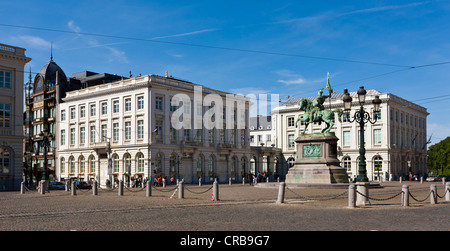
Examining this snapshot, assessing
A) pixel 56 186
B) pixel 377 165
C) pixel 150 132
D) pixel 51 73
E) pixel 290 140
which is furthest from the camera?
pixel 290 140

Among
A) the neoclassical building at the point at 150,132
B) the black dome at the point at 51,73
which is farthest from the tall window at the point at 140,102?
the black dome at the point at 51,73

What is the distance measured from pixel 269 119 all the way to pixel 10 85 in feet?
203

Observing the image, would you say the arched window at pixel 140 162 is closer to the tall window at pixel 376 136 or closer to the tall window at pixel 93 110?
the tall window at pixel 93 110

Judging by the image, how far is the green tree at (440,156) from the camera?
335ft

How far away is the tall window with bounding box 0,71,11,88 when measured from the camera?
157ft

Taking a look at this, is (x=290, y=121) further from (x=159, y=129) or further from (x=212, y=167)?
(x=159, y=129)

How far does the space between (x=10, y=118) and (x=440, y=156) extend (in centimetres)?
8707

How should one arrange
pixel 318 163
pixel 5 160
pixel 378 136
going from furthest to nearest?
pixel 378 136, pixel 5 160, pixel 318 163

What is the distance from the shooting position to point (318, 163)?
3612 centimetres

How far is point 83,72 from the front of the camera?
81.9 meters

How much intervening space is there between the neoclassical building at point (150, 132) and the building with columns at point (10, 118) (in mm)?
11092

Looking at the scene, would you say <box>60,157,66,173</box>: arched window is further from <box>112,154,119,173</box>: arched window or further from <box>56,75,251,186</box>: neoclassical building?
<box>112,154,119,173</box>: arched window

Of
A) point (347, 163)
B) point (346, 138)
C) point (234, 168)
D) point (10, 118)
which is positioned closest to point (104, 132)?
point (10, 118)

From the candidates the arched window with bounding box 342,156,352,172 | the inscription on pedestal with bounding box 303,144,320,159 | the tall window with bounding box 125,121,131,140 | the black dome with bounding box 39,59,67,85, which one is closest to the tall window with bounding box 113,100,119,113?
the tall window with bounding box 125,121,131,140
